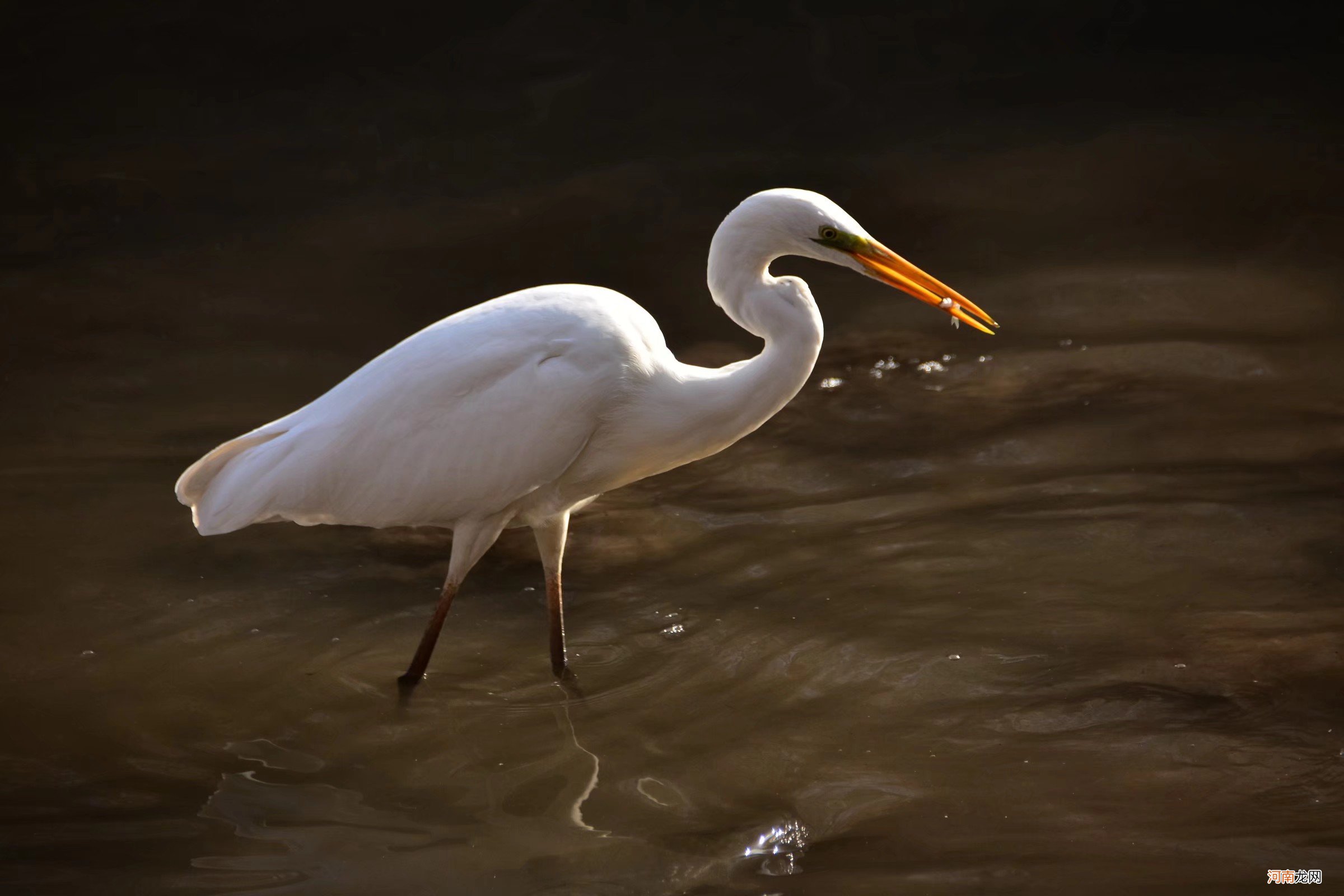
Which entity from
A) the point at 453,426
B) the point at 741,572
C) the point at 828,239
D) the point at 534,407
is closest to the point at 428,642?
the point at 453,426

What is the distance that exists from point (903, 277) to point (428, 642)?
5.42ft

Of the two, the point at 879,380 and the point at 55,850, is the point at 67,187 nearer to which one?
the point at 879,380

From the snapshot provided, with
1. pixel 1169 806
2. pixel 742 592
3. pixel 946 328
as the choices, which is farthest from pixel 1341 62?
pixel 1169 806

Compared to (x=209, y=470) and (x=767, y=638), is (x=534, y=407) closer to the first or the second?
(x=209, y=470)

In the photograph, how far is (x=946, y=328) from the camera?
6492 millimetres

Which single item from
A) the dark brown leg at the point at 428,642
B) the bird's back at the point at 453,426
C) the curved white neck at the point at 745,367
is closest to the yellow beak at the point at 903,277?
the curved white neck at the point at 745,367

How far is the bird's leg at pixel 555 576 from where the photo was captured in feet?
13.3

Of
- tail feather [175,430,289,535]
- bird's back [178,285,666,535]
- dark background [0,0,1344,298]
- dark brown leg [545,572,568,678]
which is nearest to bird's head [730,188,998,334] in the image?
bird's back [178,285,666,535]

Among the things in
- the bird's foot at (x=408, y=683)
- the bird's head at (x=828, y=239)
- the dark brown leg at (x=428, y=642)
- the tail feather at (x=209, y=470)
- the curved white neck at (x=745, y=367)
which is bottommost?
the bird's foot at (x=408, y=683)

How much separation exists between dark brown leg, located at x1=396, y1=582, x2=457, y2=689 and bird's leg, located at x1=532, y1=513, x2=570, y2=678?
0.28 metres

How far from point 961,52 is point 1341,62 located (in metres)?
2.19

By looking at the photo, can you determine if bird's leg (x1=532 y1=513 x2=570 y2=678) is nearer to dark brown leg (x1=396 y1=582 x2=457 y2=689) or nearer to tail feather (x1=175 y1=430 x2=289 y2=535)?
dark brown leg (x1=396 y1=582 x2=457 y2=689)

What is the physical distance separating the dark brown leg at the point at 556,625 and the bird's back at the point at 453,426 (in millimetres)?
Result: 327

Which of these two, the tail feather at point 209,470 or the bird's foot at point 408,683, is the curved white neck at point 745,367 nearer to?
the bird's foot at point 408,683
